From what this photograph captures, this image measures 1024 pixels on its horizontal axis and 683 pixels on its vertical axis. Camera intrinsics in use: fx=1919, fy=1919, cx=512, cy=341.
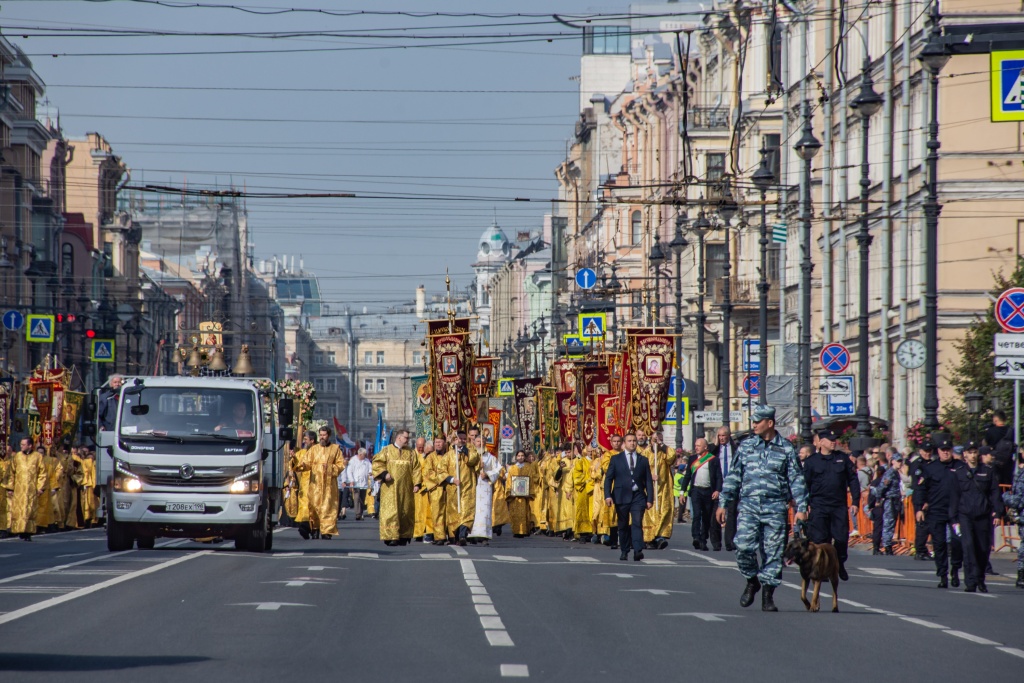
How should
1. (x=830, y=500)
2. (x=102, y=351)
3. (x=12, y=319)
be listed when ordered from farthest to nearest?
(x=102, y=351), (x=12, y=319), (x=830, y=500)

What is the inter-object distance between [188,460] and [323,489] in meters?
7.01

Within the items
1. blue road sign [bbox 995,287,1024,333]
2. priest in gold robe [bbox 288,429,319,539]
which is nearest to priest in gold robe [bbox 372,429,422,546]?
priest in gold robe [bbox 288,429,319,539]

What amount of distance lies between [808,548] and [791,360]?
97.5 ft

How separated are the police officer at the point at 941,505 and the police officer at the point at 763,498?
16.0 ft

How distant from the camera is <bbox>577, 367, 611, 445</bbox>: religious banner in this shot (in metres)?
46.2

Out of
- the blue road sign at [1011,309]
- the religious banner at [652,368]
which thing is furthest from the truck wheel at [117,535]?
the religious banner at [652,368]

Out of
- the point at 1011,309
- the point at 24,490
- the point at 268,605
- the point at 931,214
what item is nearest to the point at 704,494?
the point at 931,214

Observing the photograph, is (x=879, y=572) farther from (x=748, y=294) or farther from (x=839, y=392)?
(x=748, y=294)

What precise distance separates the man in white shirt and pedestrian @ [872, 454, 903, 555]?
18808mm

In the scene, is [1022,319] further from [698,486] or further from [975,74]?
[975,74]

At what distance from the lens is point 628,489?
25.1 metres

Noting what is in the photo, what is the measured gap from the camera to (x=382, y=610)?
1441cm

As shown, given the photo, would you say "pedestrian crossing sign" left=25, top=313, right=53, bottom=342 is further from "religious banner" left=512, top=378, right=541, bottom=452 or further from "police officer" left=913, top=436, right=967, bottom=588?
"police officer" left=913, top=436, right=967, bottom=588

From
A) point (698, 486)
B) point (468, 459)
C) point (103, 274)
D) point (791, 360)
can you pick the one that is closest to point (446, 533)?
point (468, 459)
